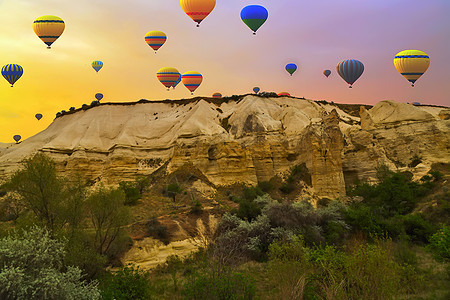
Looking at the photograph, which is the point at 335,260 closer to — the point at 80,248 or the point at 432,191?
the point at 80,248

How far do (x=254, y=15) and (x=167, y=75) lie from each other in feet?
55.5

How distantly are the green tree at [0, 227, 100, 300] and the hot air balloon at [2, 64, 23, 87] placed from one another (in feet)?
162

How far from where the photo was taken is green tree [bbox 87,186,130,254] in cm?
2208

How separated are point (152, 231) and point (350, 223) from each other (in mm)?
15804

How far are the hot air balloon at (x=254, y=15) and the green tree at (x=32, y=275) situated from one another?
43.9 m

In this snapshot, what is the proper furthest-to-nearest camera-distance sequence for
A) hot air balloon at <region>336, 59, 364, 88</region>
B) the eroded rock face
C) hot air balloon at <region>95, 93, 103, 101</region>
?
hot air balloon at <region>95, 93, 103, 101</region>
hot air balloon at <region>336, 59, 364, 88</region>
the eroded rock face

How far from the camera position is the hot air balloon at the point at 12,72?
2232 inches

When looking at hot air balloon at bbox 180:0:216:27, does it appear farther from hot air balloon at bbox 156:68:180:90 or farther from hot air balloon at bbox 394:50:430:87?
hot air balloon at bbox 394:50:430:87

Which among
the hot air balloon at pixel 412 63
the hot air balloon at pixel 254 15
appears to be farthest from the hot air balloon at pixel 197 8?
the hot air balloon at pixel 412 63

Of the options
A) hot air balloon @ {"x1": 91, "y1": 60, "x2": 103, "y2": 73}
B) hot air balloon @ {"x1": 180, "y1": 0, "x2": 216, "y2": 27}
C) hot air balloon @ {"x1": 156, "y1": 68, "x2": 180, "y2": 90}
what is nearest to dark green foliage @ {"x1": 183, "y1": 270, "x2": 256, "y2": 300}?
hot air balloon @ {"x1": 180, "y1": 0, "x2": 216, "y2": 27}

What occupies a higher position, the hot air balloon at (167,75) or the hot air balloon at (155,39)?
the hot air balloon at (155,39)

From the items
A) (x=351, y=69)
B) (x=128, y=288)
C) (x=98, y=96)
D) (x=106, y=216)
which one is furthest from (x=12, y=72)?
(x=128, y=288)

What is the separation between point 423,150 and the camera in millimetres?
50094

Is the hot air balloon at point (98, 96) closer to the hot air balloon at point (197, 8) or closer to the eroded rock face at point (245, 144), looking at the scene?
the eroded rock face at point (245, 144)
